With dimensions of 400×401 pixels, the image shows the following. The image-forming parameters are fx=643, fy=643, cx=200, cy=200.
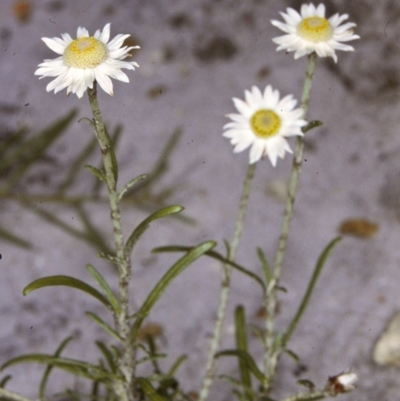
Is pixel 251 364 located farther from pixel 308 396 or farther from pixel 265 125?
pixel 265 125

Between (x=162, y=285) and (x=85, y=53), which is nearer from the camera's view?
(x=85, y=53)

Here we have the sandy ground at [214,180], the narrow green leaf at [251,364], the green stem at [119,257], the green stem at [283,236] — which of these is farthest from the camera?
the sandy ground at [214,180]

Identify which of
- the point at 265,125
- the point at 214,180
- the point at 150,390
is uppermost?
the point at 214,180

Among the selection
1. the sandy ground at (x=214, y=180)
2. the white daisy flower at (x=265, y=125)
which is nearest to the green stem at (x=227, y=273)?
the white daisy flower at (x=265, y=125)

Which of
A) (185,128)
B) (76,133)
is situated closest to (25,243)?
(76,133)

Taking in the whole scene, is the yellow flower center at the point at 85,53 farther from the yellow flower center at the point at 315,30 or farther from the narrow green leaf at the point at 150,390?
the narrow green leaf at the point at 150,390

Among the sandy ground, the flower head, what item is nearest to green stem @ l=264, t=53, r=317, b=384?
the flower head

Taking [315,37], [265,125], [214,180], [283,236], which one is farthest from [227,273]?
[214,180]
